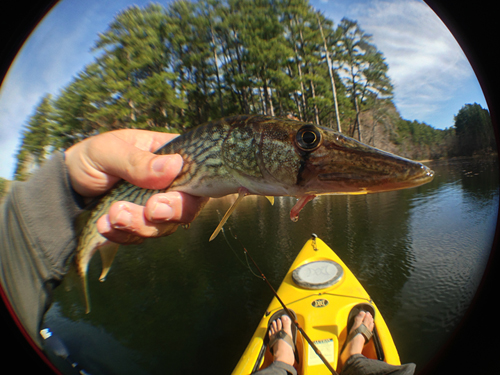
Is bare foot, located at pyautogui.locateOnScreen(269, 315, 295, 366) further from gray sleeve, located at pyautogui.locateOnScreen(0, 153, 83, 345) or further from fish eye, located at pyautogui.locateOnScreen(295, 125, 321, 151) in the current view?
fish eye, located at pyautogui.locateOnScreen(295, 125, 321, 151)

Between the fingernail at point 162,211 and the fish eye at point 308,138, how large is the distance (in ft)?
2.17

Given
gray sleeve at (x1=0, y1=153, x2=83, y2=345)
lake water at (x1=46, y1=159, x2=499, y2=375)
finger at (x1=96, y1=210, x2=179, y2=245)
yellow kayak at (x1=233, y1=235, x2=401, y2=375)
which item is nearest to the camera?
gray sleeve at (x1=0, y1=153, x2=83, y2=345)

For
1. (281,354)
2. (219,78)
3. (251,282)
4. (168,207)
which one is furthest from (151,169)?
(251,282)

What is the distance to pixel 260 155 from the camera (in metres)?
0.75

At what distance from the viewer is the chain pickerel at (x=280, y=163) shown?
1.97 ft

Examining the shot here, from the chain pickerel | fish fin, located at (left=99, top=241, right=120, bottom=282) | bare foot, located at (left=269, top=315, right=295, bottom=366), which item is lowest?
bare foot, located at (left=269, top=315, right=295, bottom=366)

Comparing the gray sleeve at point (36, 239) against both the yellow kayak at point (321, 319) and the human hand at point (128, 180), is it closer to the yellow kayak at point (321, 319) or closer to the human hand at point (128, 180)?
the human hand at point (128, 180)

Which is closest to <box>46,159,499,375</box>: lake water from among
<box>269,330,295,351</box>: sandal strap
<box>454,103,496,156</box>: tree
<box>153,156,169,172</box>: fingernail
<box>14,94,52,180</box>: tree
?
<box>454,103,496,156</box>: tree

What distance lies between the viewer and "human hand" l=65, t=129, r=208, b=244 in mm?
995

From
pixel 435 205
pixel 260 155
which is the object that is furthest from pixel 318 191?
pixel 435 205

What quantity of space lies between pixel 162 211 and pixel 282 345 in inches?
78.9

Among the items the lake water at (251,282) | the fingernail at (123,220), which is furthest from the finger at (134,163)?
the lake water at (251,282)

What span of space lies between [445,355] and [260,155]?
1.60m

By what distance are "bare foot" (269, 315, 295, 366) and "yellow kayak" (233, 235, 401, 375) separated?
9cm
